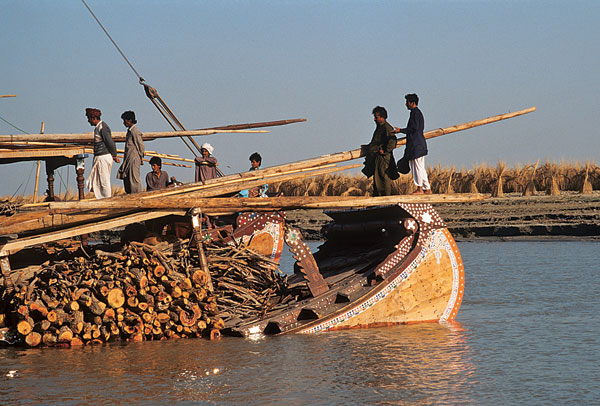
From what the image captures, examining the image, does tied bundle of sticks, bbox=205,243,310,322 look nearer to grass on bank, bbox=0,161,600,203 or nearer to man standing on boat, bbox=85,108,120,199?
man standing on boat, bbox=85,108,120,199

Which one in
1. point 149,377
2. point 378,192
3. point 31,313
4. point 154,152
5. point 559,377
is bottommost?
point 559,377

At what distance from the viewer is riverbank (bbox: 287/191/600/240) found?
2456cm

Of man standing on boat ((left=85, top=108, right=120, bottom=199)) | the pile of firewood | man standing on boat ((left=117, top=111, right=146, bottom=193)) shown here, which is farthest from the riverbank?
the pile of firewood

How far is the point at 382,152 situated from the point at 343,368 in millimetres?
3685

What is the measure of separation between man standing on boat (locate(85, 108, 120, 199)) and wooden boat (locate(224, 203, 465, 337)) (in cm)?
307

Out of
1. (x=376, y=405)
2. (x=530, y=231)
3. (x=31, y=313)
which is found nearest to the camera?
(x=376, y=405)

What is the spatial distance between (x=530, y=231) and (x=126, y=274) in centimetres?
1858

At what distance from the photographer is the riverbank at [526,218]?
24562mm

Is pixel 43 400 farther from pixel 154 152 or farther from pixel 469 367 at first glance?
pixel 154 152

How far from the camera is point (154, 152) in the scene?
45.5 ft

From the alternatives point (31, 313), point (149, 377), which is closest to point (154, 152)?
point (31, 313)

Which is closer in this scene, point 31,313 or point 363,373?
point 363,373

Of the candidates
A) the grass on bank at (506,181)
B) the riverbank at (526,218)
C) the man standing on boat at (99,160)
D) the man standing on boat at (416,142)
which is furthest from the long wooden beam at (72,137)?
the grass on bank at (506,181)

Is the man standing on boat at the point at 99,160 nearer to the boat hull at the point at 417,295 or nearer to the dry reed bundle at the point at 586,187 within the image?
the boat hull at the point at 417,295
